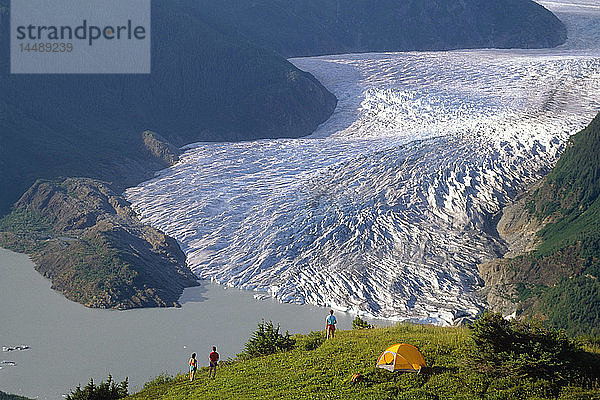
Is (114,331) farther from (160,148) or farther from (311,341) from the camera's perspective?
(160,148)

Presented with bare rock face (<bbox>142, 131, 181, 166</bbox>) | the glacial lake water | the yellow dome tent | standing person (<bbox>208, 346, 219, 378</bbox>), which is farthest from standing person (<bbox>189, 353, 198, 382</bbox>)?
bare rock face (<bbox>142, 131, 181, 166</bbox>)

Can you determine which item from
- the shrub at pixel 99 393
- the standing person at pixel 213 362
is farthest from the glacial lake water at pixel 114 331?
the standing person at pixel 213 362

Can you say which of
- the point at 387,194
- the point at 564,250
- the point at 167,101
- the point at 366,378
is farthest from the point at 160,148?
the point at 366,378

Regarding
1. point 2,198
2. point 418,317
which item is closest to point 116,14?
point 2,198

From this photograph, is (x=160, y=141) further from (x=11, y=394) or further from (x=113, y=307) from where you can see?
(x=11, y=394)

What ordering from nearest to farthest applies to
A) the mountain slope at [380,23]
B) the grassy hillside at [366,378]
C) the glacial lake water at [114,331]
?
the grassy hillside at [366,378] < the glacial lake water at [114,331] < the mountain slope at [380,23]

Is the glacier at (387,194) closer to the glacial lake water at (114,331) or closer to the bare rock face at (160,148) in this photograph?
the bare rock face at (160,148)
